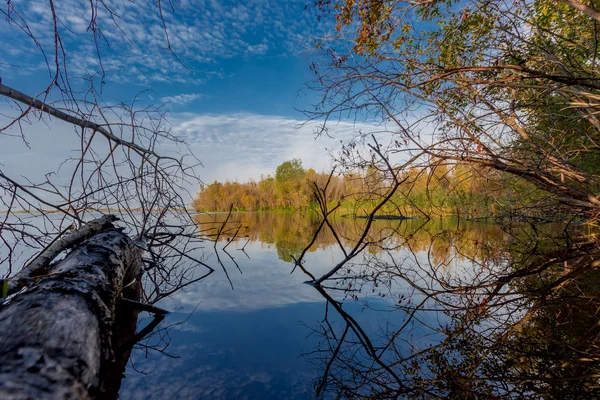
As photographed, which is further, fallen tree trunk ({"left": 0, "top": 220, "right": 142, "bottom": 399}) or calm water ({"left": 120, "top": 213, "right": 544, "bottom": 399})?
calm water ({"left": 120, "top": 213, "right": 544, "bottom": 399})

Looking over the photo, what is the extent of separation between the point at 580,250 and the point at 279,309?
15.0 feet

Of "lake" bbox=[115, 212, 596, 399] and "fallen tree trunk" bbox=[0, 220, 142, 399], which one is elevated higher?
"fallen tree trunk" bbox=[0, 220, 142, 399]

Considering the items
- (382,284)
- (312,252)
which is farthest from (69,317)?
(312,252)

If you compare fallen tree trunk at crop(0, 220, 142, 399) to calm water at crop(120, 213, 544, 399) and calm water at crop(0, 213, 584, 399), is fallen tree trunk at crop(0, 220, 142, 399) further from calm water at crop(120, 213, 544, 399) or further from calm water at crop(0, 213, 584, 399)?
calm water at crop(0, 213, 584, 399)

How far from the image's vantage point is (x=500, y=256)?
4.93 meters

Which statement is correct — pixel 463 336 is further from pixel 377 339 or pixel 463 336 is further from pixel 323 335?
pixel 323 335

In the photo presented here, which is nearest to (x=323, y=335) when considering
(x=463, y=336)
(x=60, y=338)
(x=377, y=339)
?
(x=377, y=339)

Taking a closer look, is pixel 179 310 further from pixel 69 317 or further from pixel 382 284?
pixel 382 284

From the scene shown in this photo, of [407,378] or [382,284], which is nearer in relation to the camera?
[407,378]

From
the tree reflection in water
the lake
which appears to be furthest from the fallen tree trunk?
the tree reflection in water

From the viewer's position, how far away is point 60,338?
1024 mm

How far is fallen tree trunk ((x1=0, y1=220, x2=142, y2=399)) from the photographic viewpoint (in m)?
0.86

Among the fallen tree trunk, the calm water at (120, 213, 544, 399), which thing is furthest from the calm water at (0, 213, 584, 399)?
the fallen tree trunk

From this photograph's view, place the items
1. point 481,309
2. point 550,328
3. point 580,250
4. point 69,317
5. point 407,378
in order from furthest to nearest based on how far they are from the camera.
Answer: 1. point 580,250
2. point 481,309
3. point 550,328
4. point 407,378
5. point 69,317
